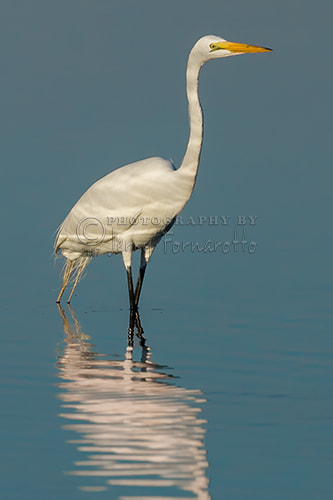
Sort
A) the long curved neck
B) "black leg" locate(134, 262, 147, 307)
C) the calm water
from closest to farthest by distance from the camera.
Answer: the calm water
the long curved neck
"black leg" locate(134, 262, 147, 307)

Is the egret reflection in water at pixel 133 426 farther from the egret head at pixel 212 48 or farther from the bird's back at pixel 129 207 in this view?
the egret head at pixel 212 48

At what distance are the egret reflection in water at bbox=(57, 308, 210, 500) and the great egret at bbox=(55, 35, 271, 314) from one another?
2893 millimetres

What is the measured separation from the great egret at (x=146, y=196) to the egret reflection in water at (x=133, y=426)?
9.49 feet

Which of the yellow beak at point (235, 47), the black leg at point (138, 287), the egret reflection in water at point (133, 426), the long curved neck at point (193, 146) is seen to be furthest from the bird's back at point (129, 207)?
the egret reflection in water at point (133, 426)

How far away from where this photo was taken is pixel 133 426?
9.47 m

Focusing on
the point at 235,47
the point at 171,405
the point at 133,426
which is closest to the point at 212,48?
the point at 235,47

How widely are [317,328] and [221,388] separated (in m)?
3.61

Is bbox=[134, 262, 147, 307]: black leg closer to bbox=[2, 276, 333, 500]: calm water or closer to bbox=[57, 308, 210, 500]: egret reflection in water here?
bbox=[2, 276, 333, 500]: calm water

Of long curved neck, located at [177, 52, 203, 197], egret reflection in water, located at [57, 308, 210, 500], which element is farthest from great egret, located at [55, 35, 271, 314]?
egret reflection in water, located at [57, 308, 210, 500]

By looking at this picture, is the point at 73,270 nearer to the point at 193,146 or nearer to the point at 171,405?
the point at 193,146

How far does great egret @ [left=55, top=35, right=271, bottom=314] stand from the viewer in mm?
14805

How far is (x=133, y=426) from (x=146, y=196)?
591 cm

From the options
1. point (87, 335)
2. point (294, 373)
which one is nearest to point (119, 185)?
point (87, 335)

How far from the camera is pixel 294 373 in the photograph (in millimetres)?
11469
